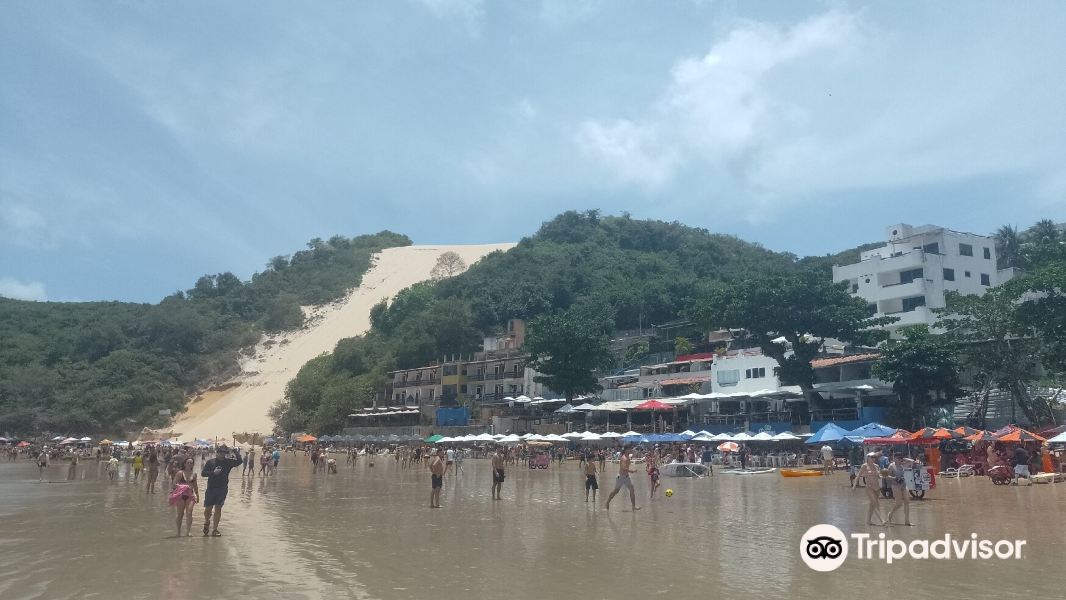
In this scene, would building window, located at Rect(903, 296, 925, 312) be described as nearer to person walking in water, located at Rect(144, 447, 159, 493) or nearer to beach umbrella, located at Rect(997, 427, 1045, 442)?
beach umbrella, located at Rect(997, 427, 1045, 442)

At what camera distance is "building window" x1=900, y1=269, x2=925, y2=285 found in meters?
52.1

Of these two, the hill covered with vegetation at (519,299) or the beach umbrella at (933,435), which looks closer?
the beach umbrella at (933,435)

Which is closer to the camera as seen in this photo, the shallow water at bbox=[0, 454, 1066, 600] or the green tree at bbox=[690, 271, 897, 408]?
the shallow water at bbox=[0, 454, 1066, 600]

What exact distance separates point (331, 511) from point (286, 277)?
130 m

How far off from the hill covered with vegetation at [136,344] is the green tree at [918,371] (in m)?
73.5

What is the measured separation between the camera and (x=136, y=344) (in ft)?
325

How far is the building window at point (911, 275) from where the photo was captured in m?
52.1

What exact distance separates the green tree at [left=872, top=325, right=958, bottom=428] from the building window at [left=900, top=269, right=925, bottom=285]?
15615mm

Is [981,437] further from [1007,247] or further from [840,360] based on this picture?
[1007,247]

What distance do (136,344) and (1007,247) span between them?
338ft

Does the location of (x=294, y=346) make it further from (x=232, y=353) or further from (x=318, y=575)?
(x=318, y=575)

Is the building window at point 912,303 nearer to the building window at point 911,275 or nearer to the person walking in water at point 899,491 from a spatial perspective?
the building window at point 911,275

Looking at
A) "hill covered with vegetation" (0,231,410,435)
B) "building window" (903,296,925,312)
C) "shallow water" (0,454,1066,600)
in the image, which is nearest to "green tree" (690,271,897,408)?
"building window" (903,296,925,312)

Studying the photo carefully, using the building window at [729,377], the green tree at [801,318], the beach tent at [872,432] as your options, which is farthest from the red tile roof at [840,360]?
the beach tent at [872,432]
